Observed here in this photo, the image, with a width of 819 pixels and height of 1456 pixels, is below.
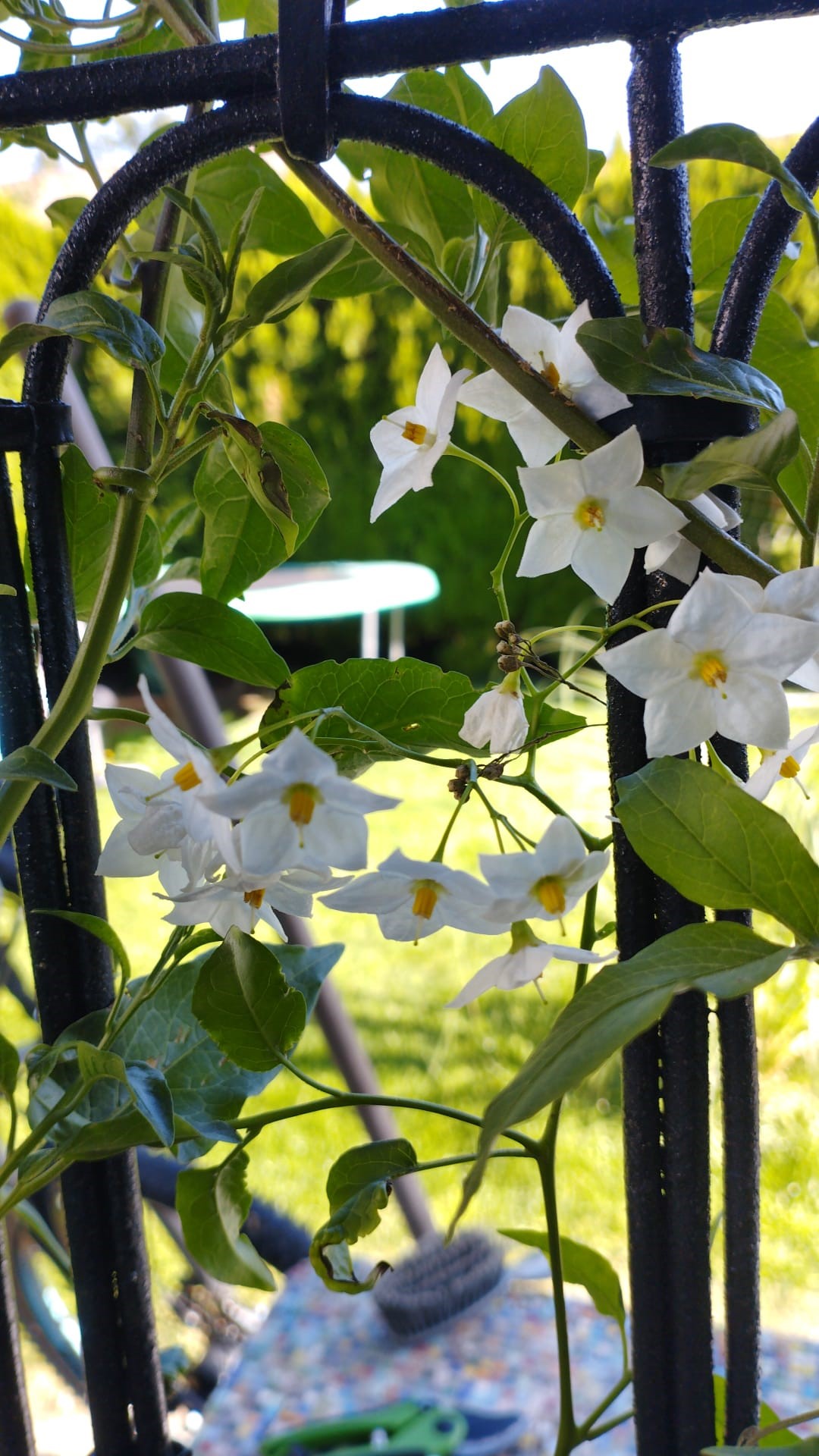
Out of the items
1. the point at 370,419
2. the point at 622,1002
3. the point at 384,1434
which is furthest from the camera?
the point at 370,419

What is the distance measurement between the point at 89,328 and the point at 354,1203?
0.79ft

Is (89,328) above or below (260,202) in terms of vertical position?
below

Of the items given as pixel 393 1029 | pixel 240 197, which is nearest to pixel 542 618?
pixel 393 1029

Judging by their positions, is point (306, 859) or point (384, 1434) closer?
point (306, 859)

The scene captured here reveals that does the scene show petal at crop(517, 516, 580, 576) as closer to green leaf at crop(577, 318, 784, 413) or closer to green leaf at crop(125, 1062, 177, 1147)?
green leaf at crop(577, 318, 784, 413)

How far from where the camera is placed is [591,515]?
28 cm

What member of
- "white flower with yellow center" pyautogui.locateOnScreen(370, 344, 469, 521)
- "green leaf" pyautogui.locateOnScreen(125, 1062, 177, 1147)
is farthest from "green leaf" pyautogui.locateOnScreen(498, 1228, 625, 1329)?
"white flower with yellow center" pyautogui.locateOnScreen(370, 344, 469, 521)

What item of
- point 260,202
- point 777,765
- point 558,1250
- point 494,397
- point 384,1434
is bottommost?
point 384,1434

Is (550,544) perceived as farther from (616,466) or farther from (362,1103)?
(362,1103)

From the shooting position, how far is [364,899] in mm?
287

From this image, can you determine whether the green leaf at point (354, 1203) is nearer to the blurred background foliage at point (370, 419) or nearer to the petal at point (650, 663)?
the petal at point (650, 663)

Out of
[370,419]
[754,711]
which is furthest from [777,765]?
[370,419]

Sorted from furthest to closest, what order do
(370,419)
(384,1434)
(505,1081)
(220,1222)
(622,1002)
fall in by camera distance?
(370,419), (505,1081), (384,1434), (220,1222), (622,1002)

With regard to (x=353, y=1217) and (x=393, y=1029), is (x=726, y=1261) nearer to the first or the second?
(x=353, y=1217)
